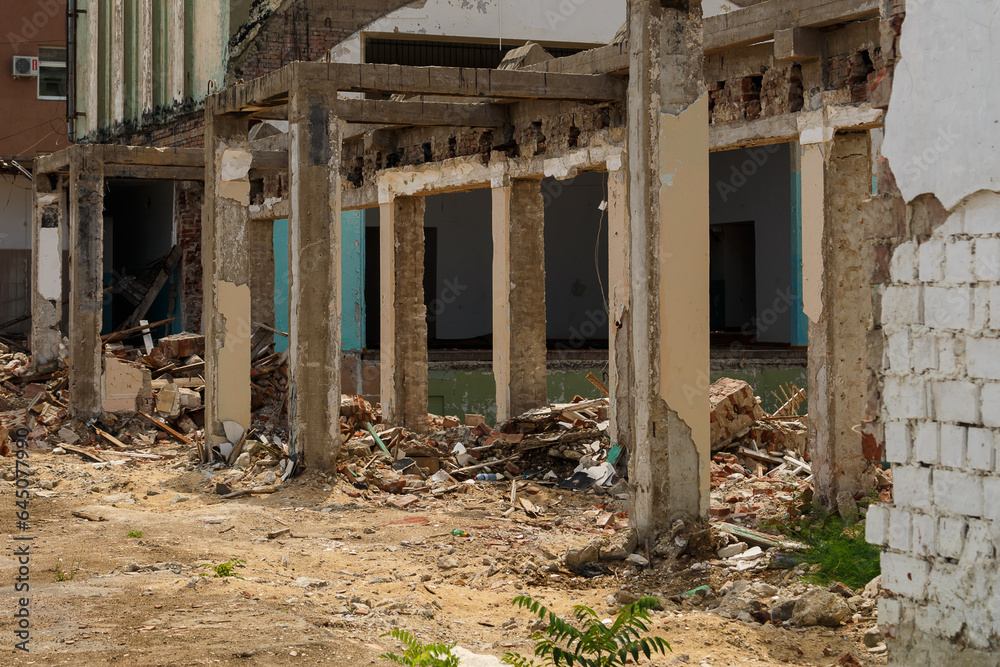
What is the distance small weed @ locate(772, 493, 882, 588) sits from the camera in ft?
21.7

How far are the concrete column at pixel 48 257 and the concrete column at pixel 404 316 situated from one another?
599 centimetres

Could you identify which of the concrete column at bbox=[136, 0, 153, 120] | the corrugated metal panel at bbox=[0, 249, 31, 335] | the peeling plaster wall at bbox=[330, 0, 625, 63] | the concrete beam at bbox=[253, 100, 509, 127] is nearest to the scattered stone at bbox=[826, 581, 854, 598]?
the concrete beam at bbox=[253, 100, 509, 127]

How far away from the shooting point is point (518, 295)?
1297cm

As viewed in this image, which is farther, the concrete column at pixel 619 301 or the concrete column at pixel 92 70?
the concrete column at pixel 92 70

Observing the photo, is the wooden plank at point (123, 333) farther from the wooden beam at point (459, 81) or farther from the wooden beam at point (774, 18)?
the wooden beam at point (774, 18)

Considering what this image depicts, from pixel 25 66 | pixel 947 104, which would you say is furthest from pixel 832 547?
pixel 25 66

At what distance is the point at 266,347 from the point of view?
15.8m

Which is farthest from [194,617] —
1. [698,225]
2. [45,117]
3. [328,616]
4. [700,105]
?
[45,117]

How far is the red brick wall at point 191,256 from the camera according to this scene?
19609 mm

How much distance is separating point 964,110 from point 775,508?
16.7ft

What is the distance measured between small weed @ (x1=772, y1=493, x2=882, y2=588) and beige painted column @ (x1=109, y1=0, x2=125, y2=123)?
58.3ft

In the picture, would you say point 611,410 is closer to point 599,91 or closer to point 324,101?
point 599,91

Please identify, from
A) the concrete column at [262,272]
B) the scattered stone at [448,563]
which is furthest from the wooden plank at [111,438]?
the scattered stone at [448,563]

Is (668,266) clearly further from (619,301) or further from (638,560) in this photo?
(619,301)
